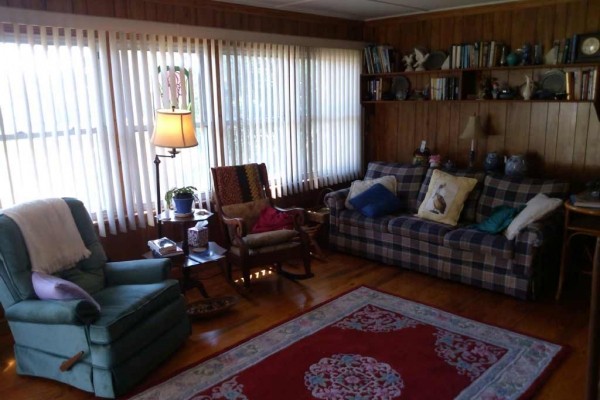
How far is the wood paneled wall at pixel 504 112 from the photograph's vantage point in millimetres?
4238

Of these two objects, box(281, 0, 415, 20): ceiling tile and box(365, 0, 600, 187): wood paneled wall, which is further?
box(281, 0, 415, 20): ceiling tile

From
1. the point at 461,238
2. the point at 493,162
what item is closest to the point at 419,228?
the point at 461,238

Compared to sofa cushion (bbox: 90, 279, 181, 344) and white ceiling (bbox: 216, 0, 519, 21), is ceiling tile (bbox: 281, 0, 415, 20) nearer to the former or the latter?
white ceiling (bbox: 216, 0, 519, 21)

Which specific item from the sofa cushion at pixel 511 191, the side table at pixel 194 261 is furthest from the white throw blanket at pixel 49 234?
the sofa cushion at pixel 511 191

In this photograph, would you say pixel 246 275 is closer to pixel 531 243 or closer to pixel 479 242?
pixel 479 242

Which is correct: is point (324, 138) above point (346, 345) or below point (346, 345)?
above

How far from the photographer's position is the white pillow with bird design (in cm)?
434

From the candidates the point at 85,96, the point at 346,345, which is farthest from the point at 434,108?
the point at 85,96

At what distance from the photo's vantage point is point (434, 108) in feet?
17.3

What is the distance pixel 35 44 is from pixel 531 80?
13.5ft

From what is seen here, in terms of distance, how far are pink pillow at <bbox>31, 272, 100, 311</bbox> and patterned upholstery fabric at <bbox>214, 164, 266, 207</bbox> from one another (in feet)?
5.55

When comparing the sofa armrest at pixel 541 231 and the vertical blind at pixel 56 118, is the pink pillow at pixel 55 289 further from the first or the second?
the sofa armrest at pixel 541 231

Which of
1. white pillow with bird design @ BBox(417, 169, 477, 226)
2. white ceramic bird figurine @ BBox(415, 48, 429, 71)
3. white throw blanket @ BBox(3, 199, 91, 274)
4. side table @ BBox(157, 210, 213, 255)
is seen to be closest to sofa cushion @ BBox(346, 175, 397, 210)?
white pillow with bird design @ BBox(417, 169, 477, 226)

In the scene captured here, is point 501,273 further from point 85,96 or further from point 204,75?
point 85,96
